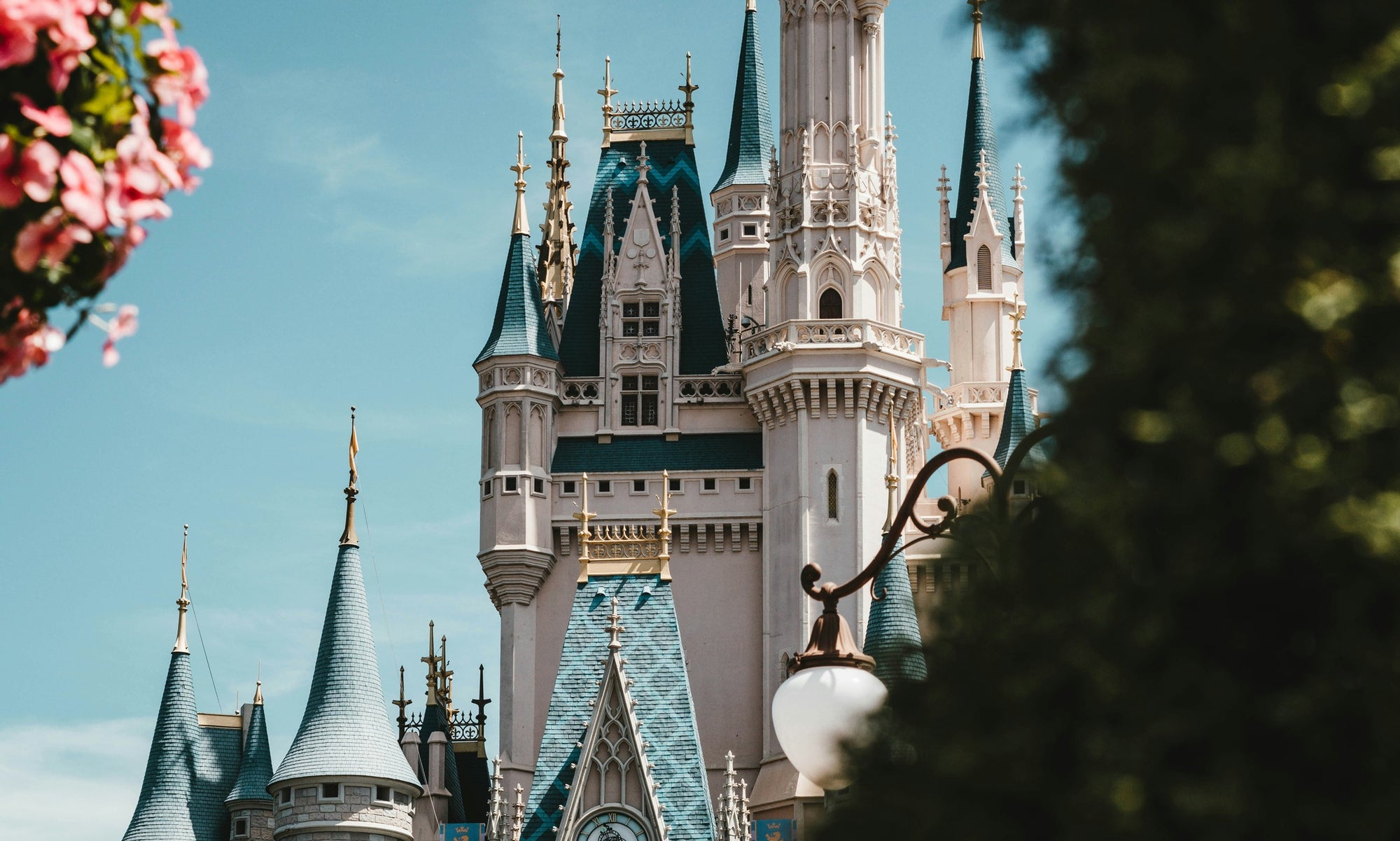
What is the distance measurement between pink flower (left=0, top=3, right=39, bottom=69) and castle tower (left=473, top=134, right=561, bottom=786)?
→ 130 ft

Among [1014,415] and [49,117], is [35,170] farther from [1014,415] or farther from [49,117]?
[1014,415]

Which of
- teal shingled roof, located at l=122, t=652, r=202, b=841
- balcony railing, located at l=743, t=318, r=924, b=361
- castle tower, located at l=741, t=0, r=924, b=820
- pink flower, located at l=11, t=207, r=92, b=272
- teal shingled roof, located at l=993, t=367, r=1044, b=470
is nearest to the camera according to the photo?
pink flower, located at l=11, t=207, r=92, b=272

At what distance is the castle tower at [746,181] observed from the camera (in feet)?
177

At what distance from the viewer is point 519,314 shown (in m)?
48.0

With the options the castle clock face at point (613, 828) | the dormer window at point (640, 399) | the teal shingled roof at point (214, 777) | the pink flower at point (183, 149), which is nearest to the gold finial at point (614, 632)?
the castle clock face at point (613, 828)

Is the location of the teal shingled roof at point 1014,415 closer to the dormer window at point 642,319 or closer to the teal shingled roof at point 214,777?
the dormer window at point 642,319

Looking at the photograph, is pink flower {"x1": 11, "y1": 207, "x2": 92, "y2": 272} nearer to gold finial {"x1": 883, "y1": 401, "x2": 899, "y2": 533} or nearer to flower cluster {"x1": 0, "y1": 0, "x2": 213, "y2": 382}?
flower cluster {"x1": 0, "y1": 0, "x2": 213, "y2": 382}

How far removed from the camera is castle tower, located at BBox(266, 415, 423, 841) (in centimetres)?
3888

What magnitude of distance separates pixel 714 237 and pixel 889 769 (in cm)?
4922

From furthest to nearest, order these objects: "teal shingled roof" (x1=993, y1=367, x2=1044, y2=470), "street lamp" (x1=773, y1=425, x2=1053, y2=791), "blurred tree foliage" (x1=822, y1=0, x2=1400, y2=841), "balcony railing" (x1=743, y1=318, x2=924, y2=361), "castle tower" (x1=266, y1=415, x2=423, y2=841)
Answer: "balcony railing" (x1=743, y1=318, x2=924, y2=361), "teal shingled roof" (x1=993, y1=367, x2=1044, y2=470), "castle tower" (x1=266, y1=415, x2=423, y2=841), "street lamp" (x1=773, y1=425, x2=1053, y2=791), "blurred tree foliage" (x1=822, y1=0, x2=1400, y2=841)

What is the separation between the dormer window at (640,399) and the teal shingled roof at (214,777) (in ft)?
32.2

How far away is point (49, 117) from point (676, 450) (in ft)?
136

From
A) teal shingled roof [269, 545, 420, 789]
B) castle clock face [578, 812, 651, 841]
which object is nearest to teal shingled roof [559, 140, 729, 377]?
teal shingled roof [269, 545, 420, 789]

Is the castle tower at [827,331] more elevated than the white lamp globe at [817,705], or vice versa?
the castle tower at [827,331]
